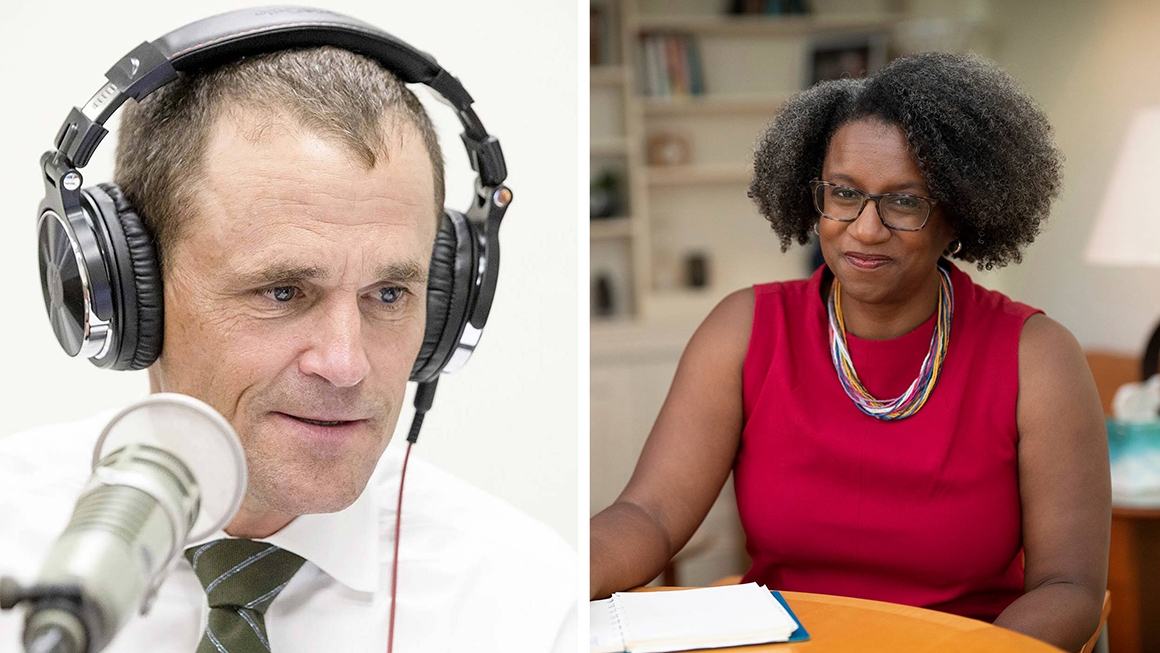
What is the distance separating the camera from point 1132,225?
6.77 feet

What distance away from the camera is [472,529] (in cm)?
93

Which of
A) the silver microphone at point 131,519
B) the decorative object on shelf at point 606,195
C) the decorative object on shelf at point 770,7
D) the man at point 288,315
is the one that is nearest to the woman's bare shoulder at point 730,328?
the man at point 288,315

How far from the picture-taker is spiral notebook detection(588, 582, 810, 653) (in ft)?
3.17

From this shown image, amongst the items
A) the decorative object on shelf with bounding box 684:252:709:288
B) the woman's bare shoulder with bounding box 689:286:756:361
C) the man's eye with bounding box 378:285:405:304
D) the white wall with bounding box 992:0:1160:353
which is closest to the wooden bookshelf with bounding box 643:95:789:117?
the decorative object on shelf with bounding box 684:252:709:288

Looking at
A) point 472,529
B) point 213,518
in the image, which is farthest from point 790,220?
point 213,518

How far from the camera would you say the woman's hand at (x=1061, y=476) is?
3.63ft

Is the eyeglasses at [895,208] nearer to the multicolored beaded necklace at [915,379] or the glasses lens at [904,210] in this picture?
the glasses lens at [904,210]

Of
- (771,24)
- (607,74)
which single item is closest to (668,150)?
(607,74)

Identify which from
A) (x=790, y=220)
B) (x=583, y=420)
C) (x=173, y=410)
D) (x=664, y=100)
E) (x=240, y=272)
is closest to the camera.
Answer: (x=173, y=410)

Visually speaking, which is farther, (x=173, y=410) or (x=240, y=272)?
(x=240, y=272)

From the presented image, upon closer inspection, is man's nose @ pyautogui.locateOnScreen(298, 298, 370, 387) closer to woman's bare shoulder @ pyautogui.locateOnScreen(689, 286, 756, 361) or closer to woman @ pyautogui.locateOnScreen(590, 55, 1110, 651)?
woman @ pyautogui.locateOnScreen(590, 55, 1110, 651)

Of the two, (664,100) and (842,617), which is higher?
(664,100)

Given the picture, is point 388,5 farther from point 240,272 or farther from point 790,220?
point 790,220

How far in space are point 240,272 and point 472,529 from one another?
→ 35 centimetres
